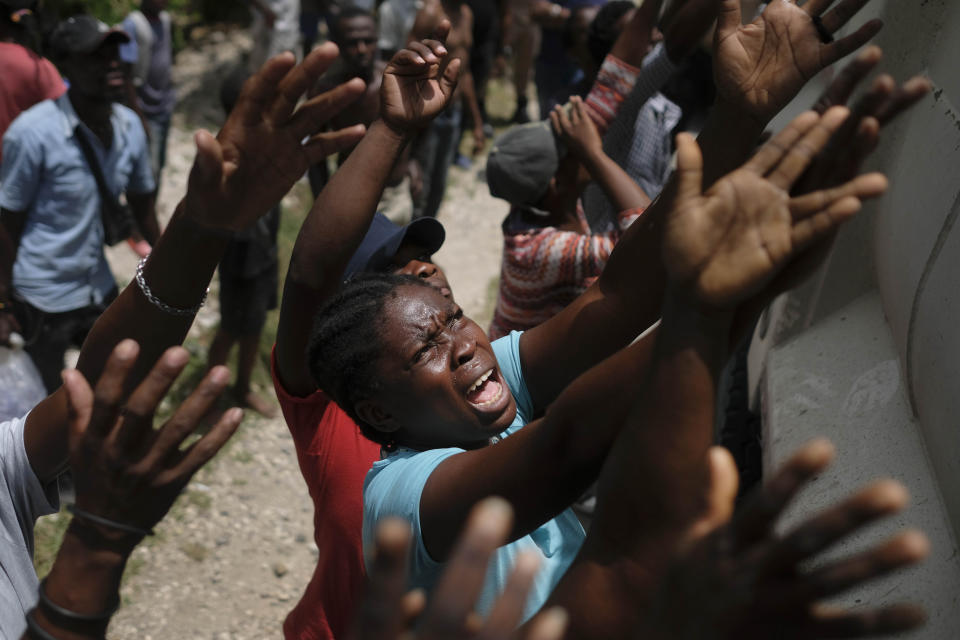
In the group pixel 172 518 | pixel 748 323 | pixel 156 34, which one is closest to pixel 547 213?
pixel 748 323

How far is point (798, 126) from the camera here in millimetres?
1097

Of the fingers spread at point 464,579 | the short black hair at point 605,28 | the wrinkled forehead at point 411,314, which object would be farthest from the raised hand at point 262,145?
the short black hair at point 605,28

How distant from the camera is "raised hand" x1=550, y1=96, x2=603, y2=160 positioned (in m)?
2.89

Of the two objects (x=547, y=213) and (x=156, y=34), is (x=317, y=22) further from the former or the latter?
(x=547, y=213)

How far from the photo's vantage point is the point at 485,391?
176 centimetres

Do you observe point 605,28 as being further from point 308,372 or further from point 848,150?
point 848,150

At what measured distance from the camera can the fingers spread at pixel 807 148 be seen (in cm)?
107

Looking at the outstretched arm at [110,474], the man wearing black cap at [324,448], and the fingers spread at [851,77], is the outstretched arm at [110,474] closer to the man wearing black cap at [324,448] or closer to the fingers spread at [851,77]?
the man wearing black cap at [324,448]

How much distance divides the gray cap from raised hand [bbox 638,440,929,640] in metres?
2.18

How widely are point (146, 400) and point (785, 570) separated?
0.85 m

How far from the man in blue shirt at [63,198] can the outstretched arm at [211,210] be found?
2.10m

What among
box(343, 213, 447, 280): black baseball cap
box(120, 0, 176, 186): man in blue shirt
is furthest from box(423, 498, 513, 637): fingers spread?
A: box(120, 0, 176, 186): man in blue shirt

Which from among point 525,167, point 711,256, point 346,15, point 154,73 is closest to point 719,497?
point 711,256

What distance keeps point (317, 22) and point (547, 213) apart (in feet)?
19.1
